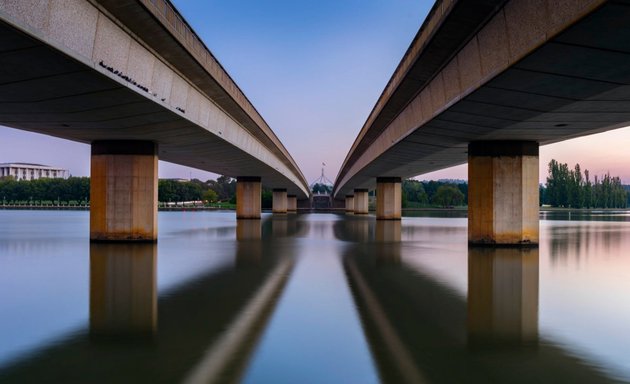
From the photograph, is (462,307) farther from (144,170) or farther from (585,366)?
(144,170)

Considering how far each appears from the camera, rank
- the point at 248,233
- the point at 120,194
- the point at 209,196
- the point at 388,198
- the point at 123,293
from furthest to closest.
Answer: the point at 209,196, the point at 388,198, the point at 248,233, the point at 120,194, the point at 123,293

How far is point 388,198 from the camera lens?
60188 mm

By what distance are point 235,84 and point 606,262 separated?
1717 centimetres

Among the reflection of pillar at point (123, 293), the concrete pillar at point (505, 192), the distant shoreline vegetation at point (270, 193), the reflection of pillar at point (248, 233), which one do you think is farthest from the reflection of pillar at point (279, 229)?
the distant shoreline vegetation at point (270, 193)

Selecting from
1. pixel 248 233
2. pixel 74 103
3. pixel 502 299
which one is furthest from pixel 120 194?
pixel 502 299

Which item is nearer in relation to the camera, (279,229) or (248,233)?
(248,233)

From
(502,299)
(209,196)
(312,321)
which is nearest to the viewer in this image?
(312,321)

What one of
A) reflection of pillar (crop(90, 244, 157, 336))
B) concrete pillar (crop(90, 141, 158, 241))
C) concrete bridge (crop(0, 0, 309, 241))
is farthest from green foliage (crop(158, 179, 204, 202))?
reflection of pillar (crop(90, 244, 157, 336))

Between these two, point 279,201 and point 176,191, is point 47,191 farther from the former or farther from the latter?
point 279,201

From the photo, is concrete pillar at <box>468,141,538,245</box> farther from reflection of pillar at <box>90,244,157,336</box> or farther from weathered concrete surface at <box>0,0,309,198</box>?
reflection of pillar at <box>90,244,157,336</box>

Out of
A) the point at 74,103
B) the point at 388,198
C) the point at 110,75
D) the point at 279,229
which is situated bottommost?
the point at 279,229

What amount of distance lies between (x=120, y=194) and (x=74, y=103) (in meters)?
9.09

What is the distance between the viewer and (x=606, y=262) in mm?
18391

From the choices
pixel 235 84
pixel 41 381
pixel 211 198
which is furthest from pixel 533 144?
pixel 211 198
